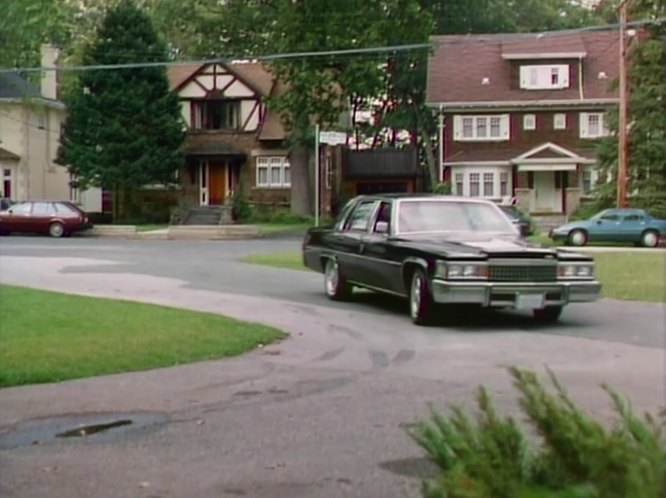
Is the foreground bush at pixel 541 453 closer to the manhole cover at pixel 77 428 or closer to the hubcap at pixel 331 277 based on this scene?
the manhole cover at pixel 77 428

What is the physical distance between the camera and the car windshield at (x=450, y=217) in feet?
46.9

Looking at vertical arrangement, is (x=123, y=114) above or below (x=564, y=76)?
below

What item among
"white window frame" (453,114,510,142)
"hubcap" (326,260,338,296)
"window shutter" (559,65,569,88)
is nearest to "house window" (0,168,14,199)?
"white window frame" (453,114,510,142)

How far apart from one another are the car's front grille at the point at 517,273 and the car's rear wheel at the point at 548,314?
2.37ft

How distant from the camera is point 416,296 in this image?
43.5 ft

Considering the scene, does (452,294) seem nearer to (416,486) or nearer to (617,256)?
(416,486)

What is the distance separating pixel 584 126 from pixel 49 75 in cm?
2501

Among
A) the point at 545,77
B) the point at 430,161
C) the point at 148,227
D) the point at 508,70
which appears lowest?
the point at 148,227

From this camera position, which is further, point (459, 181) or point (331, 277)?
point (459, 181)

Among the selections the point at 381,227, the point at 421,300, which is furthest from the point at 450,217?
the point at 421,300

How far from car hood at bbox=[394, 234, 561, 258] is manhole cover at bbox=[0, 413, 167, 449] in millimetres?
5603

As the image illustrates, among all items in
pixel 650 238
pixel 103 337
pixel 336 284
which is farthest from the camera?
pixel 650 238

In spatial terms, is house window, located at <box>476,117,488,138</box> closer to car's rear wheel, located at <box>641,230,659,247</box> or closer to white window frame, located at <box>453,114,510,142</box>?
white window frame, located at <box>453,114,510,142</box>

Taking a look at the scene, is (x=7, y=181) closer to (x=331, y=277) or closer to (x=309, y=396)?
(x=331, y=277)
